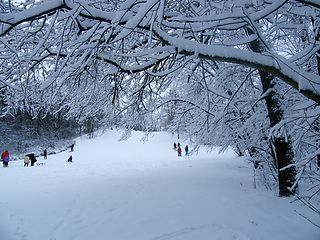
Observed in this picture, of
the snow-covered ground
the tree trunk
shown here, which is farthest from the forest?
the snow-covered ground

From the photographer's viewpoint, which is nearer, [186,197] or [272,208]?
[272,208]

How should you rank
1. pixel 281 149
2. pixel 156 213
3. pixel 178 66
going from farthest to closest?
pixel 281 149, pixel 156 213, pixel 178 66

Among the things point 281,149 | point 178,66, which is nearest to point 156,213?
point 281,149

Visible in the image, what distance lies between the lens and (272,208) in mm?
7422

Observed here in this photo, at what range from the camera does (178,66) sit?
3.85 meters

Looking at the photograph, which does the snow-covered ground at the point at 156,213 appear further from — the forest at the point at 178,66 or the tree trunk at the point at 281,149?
the forest at the point at 178,66

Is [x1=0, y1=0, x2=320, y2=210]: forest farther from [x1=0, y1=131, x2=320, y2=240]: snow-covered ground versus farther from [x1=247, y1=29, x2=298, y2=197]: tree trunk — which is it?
[x1=0, y1=131, x2=320, y2=240]: snow-covered ground

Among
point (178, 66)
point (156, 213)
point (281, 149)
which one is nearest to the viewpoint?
point (178, 66)

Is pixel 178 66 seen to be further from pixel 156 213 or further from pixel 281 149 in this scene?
pixel 281 149

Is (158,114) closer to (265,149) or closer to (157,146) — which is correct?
(265,149)

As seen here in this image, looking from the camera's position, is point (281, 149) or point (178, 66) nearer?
point (178, 66)

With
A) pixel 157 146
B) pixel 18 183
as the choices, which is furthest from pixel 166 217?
pixel 157 146

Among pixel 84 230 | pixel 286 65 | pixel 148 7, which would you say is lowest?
pixel 84 230

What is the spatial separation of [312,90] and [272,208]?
4.69 metres
